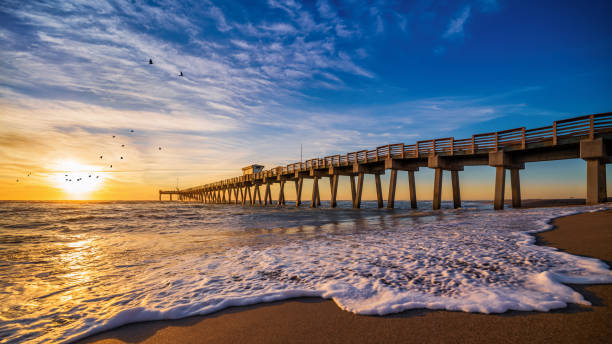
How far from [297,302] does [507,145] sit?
60.4 ft

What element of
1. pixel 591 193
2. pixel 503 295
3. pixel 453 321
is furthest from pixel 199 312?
pixel 591 193

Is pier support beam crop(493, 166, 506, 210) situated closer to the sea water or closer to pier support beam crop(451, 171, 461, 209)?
pier support beam crop(451, 171, 461, 209)

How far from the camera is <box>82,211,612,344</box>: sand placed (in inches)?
81.9

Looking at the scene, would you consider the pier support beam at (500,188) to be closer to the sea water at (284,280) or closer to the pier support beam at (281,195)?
the sea water at (284,280)

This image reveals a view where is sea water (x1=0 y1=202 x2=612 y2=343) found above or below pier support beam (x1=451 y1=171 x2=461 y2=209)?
below

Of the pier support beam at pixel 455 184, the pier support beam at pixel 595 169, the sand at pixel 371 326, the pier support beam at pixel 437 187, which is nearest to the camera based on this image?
the sand at pixel 371 326

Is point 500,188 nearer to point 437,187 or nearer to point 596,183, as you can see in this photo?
point 437,187

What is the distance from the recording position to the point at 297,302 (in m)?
3.07

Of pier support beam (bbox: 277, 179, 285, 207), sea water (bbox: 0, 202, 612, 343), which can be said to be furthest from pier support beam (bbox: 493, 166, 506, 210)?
pier support beam (bbox: 277, 179, 285, 207)

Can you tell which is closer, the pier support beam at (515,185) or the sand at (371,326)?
the sand at (371,326)

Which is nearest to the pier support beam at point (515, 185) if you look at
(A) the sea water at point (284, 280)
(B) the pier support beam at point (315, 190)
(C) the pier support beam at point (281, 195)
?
(A) the sea water at point (284, 280)

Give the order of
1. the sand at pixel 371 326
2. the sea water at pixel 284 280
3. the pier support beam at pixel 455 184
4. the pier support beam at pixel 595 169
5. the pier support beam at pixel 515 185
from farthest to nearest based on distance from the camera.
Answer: the pier support beam at pixel 455 184, the pier support beam at pixel 515 185, the pier support beam at pixel 595 169, the sea water at pixel 284 280, the sand at pixel 371 326

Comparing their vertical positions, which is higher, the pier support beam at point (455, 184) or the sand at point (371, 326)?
the pier support beam at point (455, 184)

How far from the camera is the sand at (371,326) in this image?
208cm
